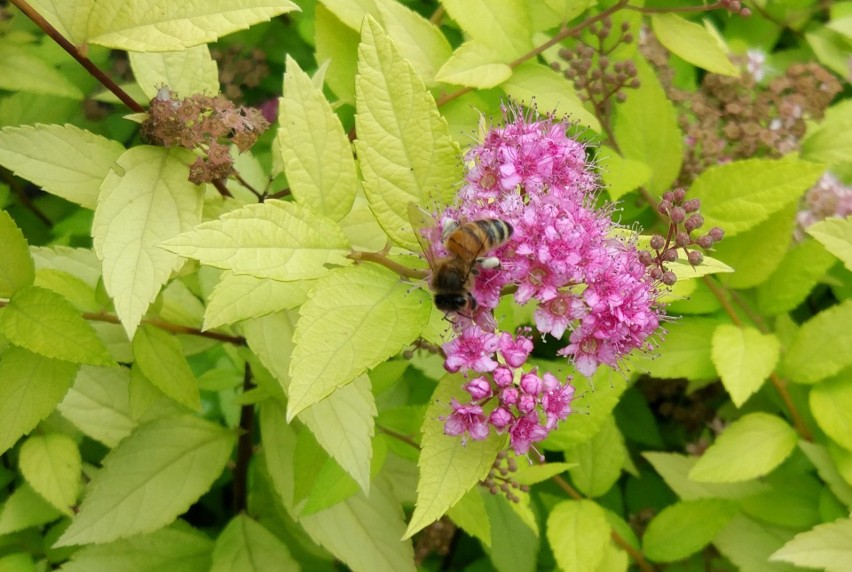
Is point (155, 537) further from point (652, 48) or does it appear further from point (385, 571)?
point (652, 48)

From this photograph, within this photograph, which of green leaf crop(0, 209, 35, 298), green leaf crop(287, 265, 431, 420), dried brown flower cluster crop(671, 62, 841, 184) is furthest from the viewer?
dried brown flower cluster crop(671, 62, 841, 184)

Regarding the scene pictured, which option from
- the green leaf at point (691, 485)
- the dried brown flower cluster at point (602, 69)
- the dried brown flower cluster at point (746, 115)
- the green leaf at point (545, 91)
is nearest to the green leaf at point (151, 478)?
the green leaf at point (545, 91)

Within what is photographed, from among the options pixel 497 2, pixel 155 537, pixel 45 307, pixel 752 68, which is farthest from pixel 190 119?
pixel 752 68

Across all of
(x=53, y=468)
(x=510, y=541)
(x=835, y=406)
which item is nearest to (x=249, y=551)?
(x=53, y=468)

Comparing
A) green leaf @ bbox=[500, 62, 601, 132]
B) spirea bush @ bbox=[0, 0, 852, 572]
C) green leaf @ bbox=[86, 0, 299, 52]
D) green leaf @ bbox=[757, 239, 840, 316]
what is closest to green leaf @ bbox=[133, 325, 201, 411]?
spirea bush @ bbox=[0, 0, 852, 572]

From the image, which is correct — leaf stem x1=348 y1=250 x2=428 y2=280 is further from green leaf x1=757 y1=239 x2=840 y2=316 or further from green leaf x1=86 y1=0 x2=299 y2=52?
green leaf x1=757 y1=239 x2=840 y2=316

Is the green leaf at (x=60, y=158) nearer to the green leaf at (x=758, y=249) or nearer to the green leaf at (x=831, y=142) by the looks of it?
the green leaf at (x=758, y=249)
